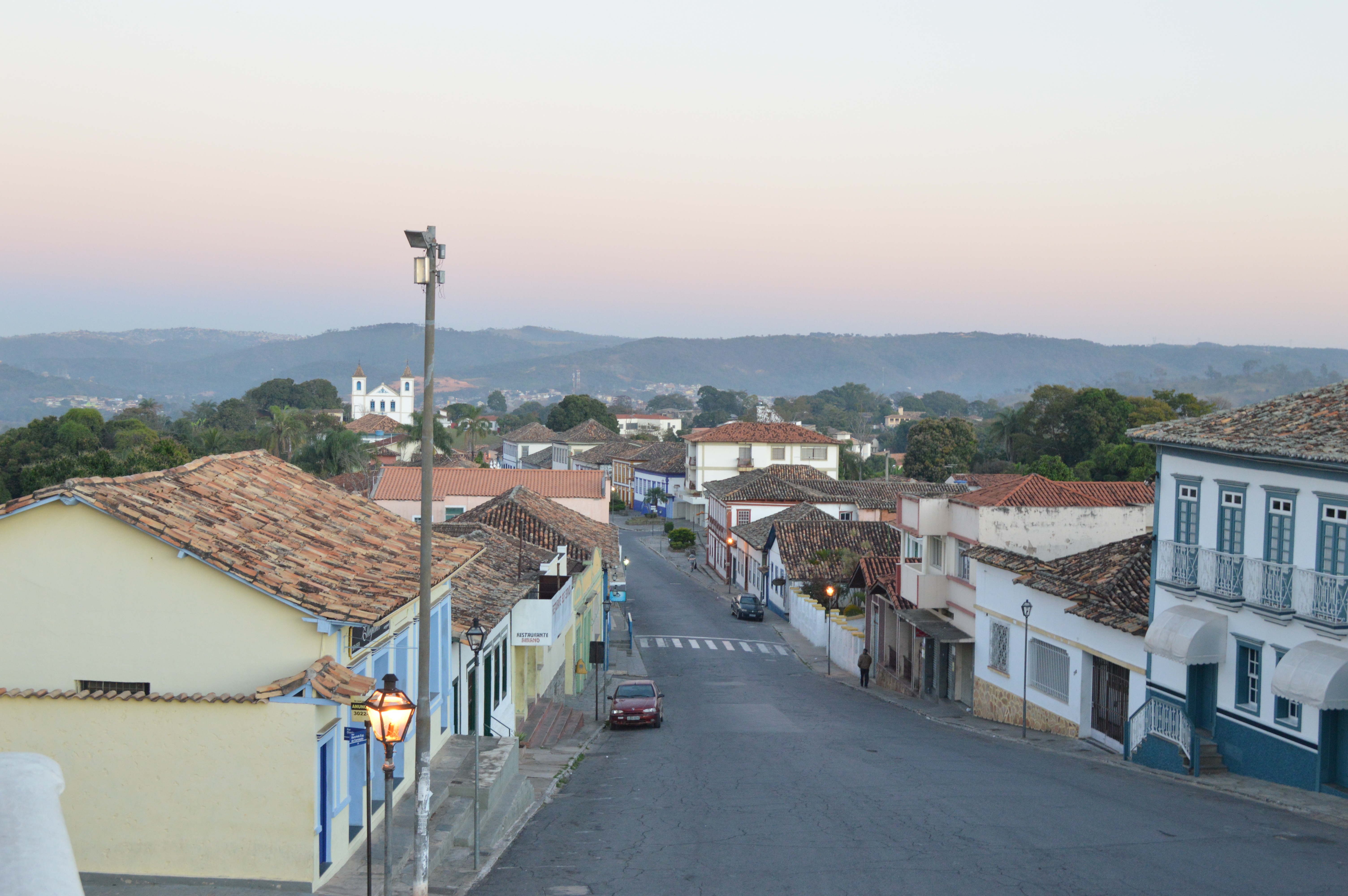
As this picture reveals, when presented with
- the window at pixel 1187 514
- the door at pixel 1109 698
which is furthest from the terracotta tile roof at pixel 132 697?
the door at pixel 1109 698

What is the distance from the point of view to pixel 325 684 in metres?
11.9

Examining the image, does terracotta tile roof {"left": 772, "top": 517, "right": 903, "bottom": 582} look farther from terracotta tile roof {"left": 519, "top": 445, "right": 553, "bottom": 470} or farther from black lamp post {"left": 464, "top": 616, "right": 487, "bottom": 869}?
terracotta tile roof {"left": 519, "top": 445, "right": 553, "bottom": 470}

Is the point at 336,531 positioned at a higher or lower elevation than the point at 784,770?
higher

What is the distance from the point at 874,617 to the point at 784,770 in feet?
68.3

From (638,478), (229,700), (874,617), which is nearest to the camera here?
(229,700)

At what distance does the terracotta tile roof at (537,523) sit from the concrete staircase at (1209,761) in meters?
19.2

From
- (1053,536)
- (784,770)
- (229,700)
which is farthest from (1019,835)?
(1053,536)

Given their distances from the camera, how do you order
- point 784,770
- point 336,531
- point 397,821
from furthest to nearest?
point 784,770
point 336,531
point 397,821

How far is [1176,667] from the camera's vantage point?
21500 millimetres

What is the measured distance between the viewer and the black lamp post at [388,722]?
37.9 ft

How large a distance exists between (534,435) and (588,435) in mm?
14642

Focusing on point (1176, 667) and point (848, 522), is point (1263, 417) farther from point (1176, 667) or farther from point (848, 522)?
point (848, 522)

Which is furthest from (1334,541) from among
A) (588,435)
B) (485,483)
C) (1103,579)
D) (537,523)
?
(588,435)

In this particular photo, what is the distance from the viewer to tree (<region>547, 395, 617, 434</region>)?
517 ft
